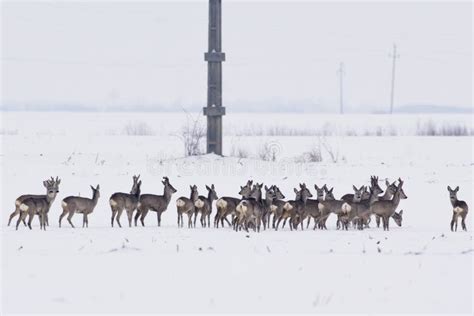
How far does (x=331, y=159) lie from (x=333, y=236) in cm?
1660

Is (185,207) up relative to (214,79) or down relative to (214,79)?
down

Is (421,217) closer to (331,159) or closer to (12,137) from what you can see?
(331,159)

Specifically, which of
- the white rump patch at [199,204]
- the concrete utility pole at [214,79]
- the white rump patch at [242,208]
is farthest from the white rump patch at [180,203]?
the concrete utility pole at [214,79]

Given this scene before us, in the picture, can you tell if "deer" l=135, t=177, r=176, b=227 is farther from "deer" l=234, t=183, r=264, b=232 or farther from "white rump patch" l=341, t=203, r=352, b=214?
"white rump patch" l=341, t=203, r=352, b=214

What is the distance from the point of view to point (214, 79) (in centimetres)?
3030

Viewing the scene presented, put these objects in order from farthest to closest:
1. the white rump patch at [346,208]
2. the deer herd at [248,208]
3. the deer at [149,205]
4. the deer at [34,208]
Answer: the deer at [149,205], the white rump patch at [346,208], the deer herd at [248,208], the deer at [34,208]

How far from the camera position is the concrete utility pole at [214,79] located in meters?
30.2

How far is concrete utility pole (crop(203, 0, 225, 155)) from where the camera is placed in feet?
99.0

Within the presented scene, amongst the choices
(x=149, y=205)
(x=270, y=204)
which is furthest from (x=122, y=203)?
(x=270, y=204)

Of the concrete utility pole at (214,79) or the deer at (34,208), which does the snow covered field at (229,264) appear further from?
the concrete utility pole at (214,79)
